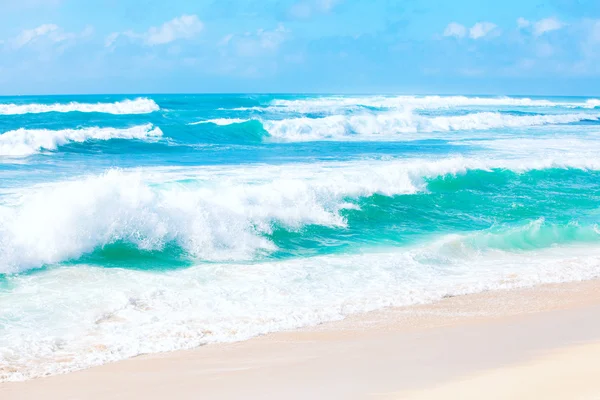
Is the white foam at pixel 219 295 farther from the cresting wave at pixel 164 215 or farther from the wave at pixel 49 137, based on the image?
the wave at pixel 49 137

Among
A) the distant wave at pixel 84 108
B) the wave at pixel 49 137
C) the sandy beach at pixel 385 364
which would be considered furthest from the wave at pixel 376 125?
the sandy beach at pixel 385 364

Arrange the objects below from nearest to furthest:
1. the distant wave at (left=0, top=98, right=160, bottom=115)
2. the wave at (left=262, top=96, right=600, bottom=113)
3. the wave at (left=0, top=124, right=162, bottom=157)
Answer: the wave at (left=0, top=124, right=162, bottom=157)
the distant wave at (left=0, top=98, right=160, bottom=115)
the wave at (left=262, top=96, right=600, bottom=113)

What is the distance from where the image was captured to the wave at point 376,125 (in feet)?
109

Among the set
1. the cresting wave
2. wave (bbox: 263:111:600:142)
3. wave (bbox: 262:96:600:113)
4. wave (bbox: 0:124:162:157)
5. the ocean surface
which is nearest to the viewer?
the ocean surface

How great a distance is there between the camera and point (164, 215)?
34.4 ft

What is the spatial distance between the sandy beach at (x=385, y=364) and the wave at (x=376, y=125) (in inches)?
1009

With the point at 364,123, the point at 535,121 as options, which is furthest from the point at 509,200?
the point at 535,121

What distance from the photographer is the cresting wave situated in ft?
29.9

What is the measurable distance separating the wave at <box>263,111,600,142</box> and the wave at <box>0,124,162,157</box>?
7.19 m

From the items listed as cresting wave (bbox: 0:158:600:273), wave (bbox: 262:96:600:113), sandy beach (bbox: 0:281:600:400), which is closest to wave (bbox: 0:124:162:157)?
cresting wave (bbox: 0:158:600:273)

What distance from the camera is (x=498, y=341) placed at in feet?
18.3

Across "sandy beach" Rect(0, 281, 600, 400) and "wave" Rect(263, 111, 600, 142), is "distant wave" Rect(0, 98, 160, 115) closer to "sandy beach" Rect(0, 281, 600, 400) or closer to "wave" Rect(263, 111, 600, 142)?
"wave" Rect(263, 111, 600, 142)

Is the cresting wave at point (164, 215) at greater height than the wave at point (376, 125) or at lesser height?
lesser

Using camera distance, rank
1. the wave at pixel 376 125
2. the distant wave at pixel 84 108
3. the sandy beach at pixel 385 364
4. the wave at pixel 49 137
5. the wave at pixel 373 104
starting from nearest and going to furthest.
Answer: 1. the sandy beach at pixel 385 364
2. the wave at pixel 49 137
3. the wave at pixel 376 125
4. the distant wave at pixel 84 108
5. the wave at pixel 373 104
